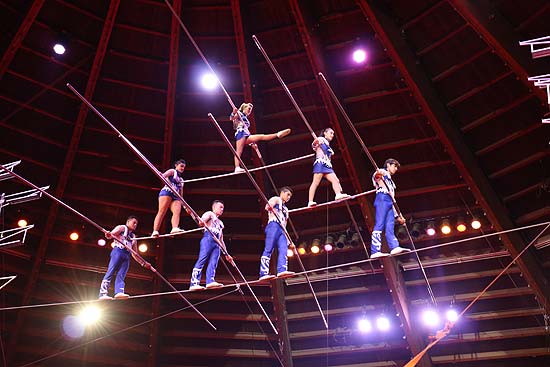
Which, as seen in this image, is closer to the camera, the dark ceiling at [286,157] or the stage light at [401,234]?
the dark ceiling at [286,157]

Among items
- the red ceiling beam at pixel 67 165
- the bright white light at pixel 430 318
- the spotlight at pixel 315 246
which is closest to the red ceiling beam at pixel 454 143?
the bright white light at pixel 430 318

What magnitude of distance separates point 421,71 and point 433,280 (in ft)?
18.0

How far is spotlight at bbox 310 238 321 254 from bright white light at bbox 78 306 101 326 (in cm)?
601

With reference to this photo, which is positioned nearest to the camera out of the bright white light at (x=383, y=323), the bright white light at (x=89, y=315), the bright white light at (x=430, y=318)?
the bright white light at (x=430, y=318)

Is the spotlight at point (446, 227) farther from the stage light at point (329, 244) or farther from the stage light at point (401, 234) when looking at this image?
the stage light at point (329, 244)

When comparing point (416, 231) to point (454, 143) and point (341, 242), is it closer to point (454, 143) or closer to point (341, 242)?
point (341, 242)

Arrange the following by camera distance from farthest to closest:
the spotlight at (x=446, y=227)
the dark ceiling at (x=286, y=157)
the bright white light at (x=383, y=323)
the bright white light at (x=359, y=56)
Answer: the bright white light at (x=383, y=323) < the spotlight at (x=446, y=227) < the bright white light at (x=359, y=56) < the dark ceiling at (x=286, y=157)

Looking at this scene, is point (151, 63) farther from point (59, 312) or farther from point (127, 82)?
point (59, 312)

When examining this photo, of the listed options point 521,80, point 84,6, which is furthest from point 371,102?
point 84,6

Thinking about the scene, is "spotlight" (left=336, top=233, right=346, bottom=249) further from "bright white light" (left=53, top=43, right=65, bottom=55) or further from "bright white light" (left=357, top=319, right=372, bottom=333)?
"bright white light" (left=53, top=43, right=65, bottom=55)

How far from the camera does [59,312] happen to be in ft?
54.9

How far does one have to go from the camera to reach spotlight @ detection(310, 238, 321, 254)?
15.9 metres

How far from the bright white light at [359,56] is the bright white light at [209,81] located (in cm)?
337

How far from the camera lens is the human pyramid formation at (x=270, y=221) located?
1106 centimetres
